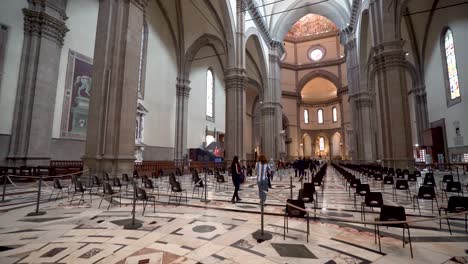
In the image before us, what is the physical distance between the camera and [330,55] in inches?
1752

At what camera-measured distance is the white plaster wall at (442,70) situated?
56.5 ft

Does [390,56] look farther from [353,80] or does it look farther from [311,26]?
[311,26]

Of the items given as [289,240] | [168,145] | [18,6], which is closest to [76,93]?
[18,6]

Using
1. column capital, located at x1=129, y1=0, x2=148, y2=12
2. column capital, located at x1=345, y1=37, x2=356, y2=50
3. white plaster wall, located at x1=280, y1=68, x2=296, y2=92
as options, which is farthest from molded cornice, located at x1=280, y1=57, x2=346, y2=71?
column capital, located at x1=129, y1=0, x2=148, y2=12

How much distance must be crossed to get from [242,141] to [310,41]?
118ft

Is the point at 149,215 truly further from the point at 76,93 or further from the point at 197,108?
the point at 197,108

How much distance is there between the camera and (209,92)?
97.2 feet

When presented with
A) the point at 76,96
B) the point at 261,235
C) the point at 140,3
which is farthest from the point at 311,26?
the point at 261,235

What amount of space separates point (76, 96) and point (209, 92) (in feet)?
54.3

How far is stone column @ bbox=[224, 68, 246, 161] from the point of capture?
18312mm

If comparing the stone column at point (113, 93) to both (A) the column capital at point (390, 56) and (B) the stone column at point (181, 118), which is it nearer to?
(B) the stone column at point (181, 118)

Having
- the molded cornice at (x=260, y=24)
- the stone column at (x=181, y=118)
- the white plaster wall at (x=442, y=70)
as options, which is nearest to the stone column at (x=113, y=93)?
the stone column at (x=181, y=118)

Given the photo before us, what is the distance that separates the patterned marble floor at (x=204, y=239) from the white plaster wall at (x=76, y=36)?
10.1m

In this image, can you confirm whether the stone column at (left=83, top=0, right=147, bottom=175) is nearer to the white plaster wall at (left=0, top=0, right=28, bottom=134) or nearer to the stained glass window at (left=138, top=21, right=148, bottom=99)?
the white plaster wall at (left=0, top=0, right=28, bottom=134)
